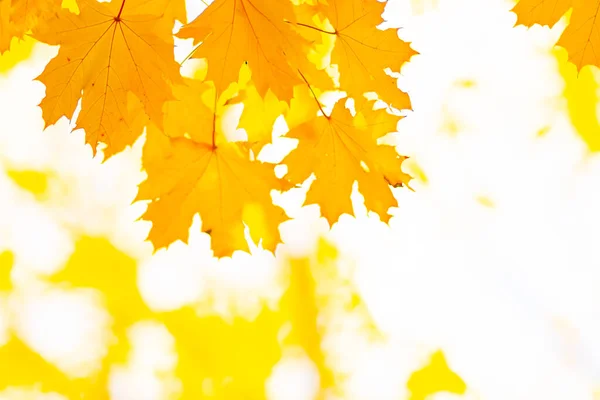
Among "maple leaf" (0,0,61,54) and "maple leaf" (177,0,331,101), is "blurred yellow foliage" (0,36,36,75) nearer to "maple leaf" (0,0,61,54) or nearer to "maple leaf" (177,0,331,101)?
"maple leaf" (0,0,61,54)

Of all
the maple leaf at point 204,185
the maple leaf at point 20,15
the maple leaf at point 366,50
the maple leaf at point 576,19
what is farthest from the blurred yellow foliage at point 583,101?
the maple leaf at point 20,15

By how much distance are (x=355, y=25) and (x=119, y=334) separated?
6.35 ft

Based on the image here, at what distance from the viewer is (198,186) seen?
1044 millimetres

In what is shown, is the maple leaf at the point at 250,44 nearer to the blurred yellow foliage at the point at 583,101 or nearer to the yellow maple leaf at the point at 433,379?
the blurred yellow foliage at the point at 583,101

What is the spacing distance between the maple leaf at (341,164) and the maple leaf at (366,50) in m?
0.08

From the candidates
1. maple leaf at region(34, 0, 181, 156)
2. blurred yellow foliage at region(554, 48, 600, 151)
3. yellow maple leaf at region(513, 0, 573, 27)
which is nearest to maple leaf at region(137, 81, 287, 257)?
maple leaf at region(34, 0, 181, 156)

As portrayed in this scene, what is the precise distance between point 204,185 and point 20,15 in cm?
45

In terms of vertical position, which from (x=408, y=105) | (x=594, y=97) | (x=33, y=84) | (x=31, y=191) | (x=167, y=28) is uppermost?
(x=33, y=84)

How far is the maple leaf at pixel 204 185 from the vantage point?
1.00 metres

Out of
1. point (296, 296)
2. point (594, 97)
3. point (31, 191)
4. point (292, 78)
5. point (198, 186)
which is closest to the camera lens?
point (292, 78)

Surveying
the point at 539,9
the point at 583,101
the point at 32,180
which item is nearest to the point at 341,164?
the point at 539,9

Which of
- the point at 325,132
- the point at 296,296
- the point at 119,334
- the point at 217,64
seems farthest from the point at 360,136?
the point at 119,334

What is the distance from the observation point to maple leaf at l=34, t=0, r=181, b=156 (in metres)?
0.84

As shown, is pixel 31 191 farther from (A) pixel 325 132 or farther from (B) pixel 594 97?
(B) pixel 594 97
